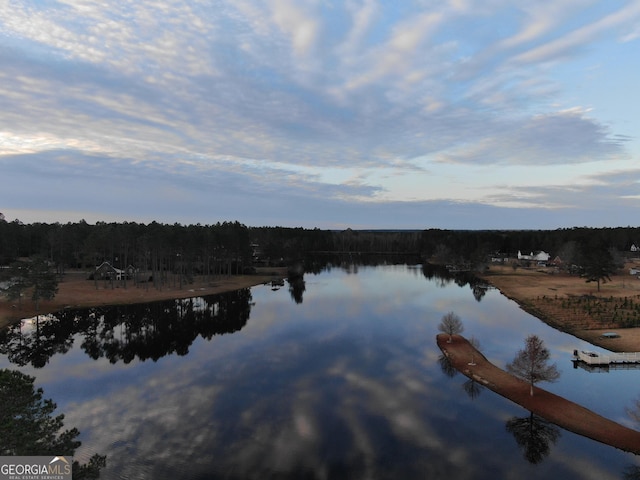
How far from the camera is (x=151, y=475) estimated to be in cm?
2388

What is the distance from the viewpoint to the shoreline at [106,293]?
68.2m

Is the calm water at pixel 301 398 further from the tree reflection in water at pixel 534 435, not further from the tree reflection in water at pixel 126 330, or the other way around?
the tree reflection in water at pixel 126 330

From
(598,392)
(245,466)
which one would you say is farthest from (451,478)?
(598,392)

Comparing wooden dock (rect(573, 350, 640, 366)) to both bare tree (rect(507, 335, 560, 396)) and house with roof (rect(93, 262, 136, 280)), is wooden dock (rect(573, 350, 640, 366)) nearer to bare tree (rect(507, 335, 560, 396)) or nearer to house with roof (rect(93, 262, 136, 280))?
bare tree (rect(507, 335, 560, 396))

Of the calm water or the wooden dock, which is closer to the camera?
the calm water

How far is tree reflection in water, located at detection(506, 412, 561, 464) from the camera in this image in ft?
86.9

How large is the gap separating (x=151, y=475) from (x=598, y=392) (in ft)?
127

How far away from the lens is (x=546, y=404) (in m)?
33.6

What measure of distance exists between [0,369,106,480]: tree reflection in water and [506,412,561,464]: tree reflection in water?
87.4 feet

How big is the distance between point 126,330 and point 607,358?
64.3 metres

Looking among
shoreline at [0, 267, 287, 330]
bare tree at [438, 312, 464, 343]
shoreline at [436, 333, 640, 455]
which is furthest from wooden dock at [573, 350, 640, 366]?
shoreline at [0, 267, 287, 330]

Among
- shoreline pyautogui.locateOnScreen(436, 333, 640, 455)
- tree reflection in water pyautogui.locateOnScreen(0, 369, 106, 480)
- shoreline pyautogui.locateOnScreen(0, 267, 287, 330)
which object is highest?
tree reflection in water pyautogui.locateOnScreen(0, 369, 106, 480)

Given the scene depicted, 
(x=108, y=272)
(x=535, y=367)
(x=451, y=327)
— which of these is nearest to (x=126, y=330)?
(x=451, y=327)

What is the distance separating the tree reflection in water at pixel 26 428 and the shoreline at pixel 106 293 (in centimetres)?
5066
